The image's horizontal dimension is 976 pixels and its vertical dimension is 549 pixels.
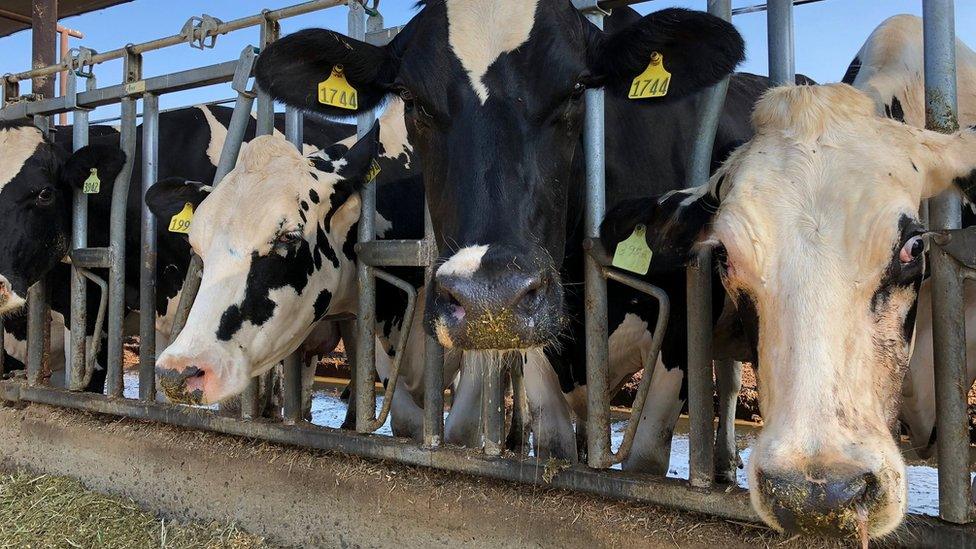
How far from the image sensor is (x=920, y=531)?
6.51 ft

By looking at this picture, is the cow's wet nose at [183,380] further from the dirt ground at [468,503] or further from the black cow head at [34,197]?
the black cow head at [34,197]

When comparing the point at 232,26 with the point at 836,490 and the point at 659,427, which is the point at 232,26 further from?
the point at 836,490

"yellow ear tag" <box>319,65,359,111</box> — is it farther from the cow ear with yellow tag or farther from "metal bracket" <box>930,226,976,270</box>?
"metal bracket" <box>930,226,976,270</box>

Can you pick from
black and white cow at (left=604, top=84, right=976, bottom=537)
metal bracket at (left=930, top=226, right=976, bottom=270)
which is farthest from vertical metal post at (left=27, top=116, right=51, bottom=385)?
metal bracket at (left=930, top=226, right=976, bottom=270)

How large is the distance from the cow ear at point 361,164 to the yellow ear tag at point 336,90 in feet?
1.39

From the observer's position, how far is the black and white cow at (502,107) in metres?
2.00

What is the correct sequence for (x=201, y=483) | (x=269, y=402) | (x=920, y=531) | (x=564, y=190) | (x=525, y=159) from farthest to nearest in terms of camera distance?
(x=269, y=402)
(x=201, y=483)
(x=564, y=190)
(x=525, y=159)
(x=920, y=531)

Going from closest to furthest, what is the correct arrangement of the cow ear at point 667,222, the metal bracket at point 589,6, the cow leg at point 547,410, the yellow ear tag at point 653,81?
the cow ear at point 667,222 → the yellow ear tag at point 653,81 → the metal bracket at point 589,6 → the cow leg at point 547,410

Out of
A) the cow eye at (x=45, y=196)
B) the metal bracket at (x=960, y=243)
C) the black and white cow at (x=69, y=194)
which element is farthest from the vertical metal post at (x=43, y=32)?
the metal bracket at (x=960, y=243)

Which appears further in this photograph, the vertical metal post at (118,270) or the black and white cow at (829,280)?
the vertical metal post at (118,270)

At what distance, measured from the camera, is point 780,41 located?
8.30ft

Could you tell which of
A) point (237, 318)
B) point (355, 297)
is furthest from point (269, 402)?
point (237, 318)

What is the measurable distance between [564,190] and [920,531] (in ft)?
4.47

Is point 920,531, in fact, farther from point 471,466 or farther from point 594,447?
point 471,466
